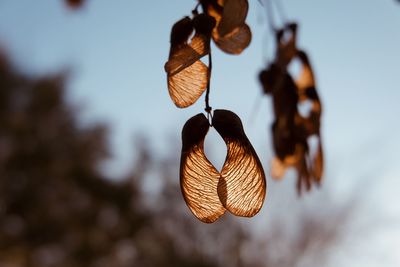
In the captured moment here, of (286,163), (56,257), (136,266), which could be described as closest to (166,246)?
(136,266)

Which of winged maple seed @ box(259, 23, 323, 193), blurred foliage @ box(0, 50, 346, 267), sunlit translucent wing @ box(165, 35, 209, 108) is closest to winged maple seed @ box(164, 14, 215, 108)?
sunlit translucent wing @ box(165, 35, 209, 108)

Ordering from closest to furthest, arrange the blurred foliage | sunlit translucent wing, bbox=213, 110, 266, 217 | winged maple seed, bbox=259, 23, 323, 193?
sunlit translucent wing, bbox=213, 110, 266, 217, winged maple seed, bbox=259, 23, 323, 193, the blurred foliage

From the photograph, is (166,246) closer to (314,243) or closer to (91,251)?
(91,251)

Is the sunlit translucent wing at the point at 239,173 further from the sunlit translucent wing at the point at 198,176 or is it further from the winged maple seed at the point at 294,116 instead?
the winged maple seed at the point at 294,116

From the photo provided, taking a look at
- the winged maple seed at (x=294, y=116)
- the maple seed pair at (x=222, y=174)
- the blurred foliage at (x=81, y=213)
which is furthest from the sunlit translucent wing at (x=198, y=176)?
the blurred foliage at (x=81, y=213)

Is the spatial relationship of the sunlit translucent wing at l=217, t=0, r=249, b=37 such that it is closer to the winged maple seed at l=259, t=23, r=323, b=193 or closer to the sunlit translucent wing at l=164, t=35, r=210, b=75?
the sunlit translucent wing at l=164, t=35, r=210, b=75

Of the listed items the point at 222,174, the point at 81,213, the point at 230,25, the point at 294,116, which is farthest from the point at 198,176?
the point at 81,213

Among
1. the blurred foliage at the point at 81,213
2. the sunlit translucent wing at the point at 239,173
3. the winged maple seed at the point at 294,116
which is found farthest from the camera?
the blurred foliage at the point at 81,213
